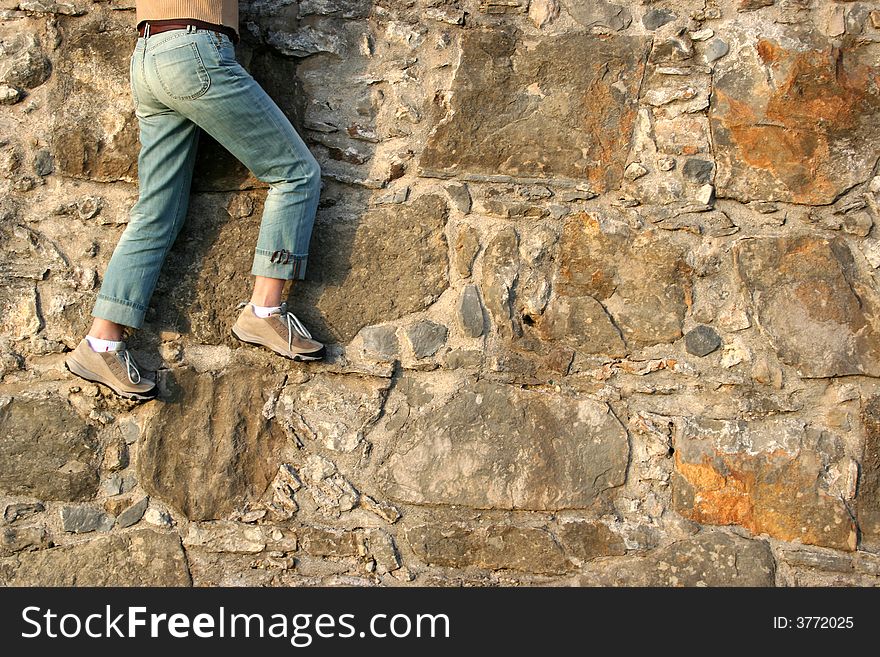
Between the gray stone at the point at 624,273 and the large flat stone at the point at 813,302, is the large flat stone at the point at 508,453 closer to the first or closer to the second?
the gray stone at the point at 624,273

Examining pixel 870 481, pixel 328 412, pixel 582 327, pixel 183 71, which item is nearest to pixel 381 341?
pixel 328 412

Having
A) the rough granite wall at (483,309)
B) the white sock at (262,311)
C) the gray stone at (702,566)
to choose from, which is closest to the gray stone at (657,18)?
the rough granite wall at (483,309)

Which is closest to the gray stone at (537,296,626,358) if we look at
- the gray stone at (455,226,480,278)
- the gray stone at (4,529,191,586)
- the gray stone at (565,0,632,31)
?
the gray stone at (455,226,480,278)

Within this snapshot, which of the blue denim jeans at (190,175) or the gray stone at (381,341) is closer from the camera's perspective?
the blue denim jeans at (190,175)

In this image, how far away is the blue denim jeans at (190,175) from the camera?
2316 millimetres

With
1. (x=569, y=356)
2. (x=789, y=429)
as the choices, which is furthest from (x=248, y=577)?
(x=789, y=429)

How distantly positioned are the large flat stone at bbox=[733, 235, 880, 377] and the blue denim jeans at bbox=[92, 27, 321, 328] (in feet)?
4.51

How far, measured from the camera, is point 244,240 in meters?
2.58

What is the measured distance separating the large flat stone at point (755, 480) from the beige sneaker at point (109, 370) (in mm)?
1648

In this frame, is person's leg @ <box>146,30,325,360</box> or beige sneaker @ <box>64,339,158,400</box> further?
beige sneaker @ <box>64,339,158,400</box>

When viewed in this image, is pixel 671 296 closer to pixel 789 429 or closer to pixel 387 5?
pixel 789 429

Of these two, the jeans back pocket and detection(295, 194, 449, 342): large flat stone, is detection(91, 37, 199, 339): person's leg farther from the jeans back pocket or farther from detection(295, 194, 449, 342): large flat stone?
detection(295, 194, 449, 342): large flat stone

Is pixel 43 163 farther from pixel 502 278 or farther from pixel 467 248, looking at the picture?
pixel 502 278

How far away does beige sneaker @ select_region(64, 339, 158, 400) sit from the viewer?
2.41 m
